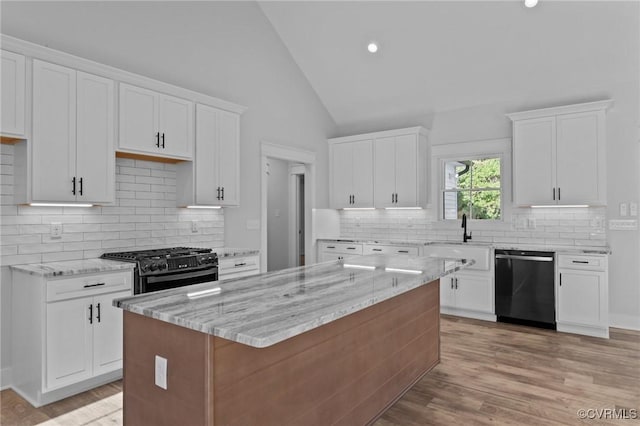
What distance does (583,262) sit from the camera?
15.1ft

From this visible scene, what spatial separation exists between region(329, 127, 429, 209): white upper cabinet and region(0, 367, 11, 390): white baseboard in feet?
15.4

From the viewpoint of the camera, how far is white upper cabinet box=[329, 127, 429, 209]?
19.8 feet

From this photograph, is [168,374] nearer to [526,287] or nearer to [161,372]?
[161,372]

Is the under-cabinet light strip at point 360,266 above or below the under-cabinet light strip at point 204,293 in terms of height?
above

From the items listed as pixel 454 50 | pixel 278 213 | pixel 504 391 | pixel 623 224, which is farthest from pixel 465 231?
pixel 278 213

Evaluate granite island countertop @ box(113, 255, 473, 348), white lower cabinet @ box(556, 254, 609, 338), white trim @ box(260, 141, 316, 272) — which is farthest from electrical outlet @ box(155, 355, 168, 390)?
white lower cabinet @ box(556, 254, 609, 338)

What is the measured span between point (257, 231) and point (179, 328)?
12.8 ft

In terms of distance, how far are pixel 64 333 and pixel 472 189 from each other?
16.8 feet

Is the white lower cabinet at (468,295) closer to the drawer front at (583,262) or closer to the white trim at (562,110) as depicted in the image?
the drawer front at (583,262)

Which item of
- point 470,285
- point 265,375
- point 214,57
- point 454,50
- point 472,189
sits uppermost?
point 454,50

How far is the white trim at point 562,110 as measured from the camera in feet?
15.5

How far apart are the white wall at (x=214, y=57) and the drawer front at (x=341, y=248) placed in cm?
74

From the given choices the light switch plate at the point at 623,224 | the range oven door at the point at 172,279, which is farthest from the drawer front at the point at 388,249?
the range oven door at the point at 172,279

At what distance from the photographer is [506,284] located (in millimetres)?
5004
